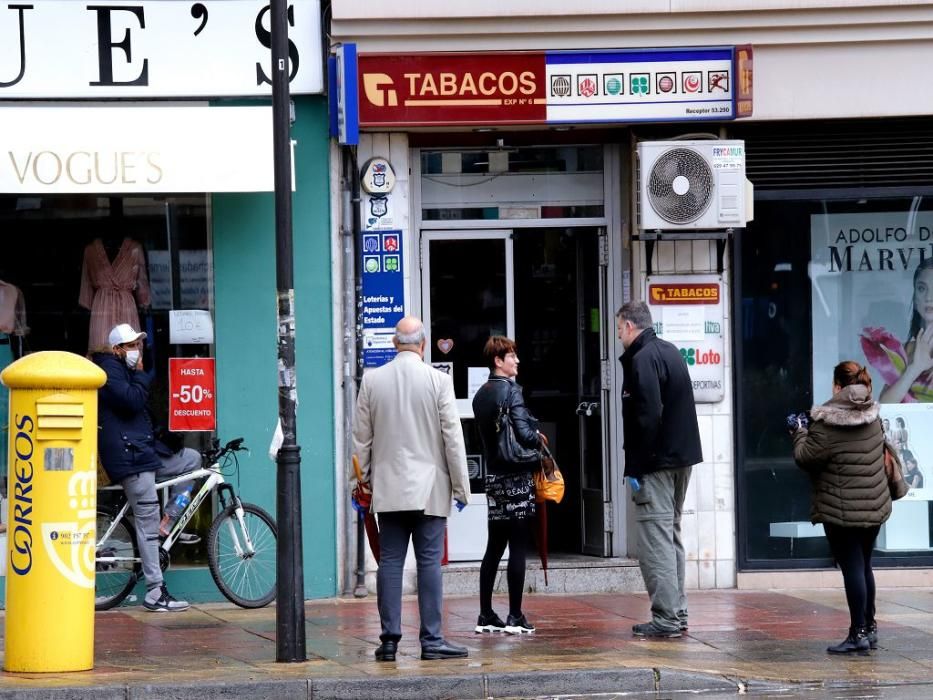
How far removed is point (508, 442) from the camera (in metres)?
9.41

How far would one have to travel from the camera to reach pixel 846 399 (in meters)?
8.92

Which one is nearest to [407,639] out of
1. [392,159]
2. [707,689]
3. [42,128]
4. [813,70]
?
[707,689]

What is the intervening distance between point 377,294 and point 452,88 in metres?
1.64

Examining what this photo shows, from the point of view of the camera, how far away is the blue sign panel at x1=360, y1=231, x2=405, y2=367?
11391mm

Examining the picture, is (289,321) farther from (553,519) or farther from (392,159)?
(553,519)

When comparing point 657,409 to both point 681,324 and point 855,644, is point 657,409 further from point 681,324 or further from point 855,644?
point 681,324

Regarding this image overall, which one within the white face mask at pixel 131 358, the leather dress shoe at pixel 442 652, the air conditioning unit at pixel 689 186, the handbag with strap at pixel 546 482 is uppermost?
the air conditioning unit at pixel 689 186

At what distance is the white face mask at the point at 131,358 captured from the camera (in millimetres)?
10398

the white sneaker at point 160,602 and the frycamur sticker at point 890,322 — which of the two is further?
the frycamur sticker at point 890,322

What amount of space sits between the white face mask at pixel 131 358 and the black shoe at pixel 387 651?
2975 mm

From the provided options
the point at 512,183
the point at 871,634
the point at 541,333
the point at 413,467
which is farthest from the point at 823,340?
the point at 413,467

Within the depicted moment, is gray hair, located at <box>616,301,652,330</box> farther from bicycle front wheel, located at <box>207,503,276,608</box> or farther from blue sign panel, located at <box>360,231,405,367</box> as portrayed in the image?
bicycle front wheel, located at <box>207,503,276,608</box>

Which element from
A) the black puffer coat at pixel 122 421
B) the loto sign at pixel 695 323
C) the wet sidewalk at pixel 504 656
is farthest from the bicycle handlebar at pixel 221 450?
the loto sign at pixel 695 323

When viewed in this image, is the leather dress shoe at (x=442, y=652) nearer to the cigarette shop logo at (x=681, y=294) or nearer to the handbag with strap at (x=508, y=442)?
the handbag with strap at (x=508, y=442)
